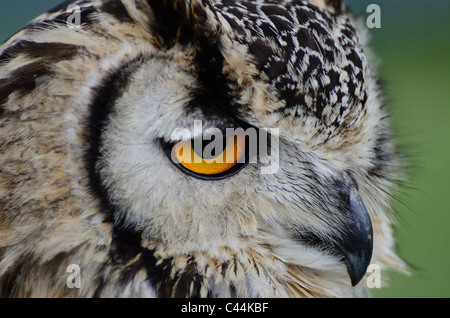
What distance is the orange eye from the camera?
92 cm

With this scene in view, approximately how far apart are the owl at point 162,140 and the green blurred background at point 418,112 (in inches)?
18.8

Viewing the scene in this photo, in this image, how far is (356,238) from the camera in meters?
1.10

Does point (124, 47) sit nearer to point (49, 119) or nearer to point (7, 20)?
point (49, 119)

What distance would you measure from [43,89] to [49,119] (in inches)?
2.5

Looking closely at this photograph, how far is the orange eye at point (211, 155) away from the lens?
92 centimetres

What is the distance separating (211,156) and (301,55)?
29cm

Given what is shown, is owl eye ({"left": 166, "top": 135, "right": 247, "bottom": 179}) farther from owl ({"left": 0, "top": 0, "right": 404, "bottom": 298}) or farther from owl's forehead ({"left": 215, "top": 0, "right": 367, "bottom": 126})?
owl's forehead ({"left": 215, "top": 0, "right": 367, "bottom": 126})

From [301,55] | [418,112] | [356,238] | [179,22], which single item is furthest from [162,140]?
[418,112]

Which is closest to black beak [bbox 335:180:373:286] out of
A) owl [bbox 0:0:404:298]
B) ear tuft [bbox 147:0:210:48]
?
owl [bbox 0:0:404:298]

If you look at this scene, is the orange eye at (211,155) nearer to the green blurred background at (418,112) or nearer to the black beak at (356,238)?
the black beak at (356,238)

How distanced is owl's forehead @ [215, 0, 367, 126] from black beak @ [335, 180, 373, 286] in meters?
0.20

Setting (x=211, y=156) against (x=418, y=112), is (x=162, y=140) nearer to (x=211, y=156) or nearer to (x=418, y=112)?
(x=211, y=156)

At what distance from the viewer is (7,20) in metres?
4.07
